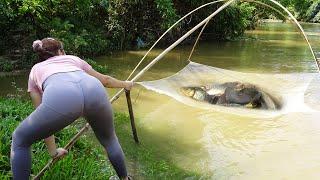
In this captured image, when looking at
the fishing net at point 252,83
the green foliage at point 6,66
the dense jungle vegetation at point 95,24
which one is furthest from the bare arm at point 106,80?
the green foliage at point 6,66

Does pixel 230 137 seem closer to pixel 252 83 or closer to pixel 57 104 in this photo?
pixel 252 83

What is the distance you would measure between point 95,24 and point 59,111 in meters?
10.5

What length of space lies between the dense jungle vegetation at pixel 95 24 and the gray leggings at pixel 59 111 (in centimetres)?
627

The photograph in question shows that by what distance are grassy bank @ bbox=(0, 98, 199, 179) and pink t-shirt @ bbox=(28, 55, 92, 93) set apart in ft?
2.87

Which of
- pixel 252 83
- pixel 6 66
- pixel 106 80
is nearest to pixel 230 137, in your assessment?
pixel 252 83

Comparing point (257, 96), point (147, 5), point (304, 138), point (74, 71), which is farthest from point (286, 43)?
point (74, 71)

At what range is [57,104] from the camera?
8.56 feet

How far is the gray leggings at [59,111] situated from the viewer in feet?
8.60

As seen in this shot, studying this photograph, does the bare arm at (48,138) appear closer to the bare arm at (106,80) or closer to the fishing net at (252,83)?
the bare arm at (106,80)

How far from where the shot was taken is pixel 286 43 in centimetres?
1714

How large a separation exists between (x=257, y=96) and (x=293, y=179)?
273 cm

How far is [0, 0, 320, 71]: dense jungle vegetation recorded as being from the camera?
9703 millimetres

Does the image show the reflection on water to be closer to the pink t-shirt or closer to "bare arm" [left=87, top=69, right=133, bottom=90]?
"bare arm" [left=87, top=69, right=133, bottom=90]

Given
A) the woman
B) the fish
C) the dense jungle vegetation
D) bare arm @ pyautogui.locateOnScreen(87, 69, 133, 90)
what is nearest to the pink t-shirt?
the woman
